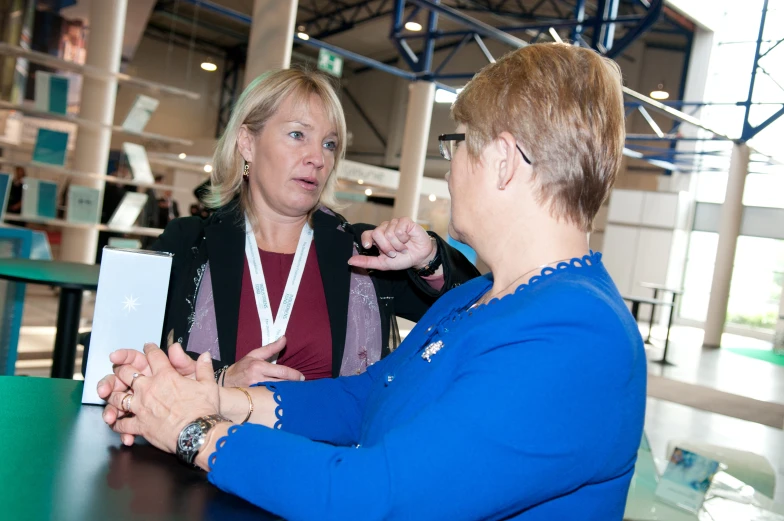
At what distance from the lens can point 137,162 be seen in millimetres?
6930

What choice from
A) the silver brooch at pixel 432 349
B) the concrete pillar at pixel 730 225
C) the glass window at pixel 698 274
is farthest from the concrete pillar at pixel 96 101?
the glass window at pixel 698 274

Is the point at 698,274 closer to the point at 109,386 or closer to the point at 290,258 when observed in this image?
the point at 290,258

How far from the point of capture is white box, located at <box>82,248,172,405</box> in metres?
1.38

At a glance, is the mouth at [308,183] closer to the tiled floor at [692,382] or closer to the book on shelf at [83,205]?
the tiled floor at [692,382]

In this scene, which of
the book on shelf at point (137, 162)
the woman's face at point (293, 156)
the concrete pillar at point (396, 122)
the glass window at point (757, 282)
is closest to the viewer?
the woman's face at point (293, 156)

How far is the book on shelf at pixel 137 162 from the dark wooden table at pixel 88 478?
587 cm

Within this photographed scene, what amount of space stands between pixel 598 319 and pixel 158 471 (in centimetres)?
77

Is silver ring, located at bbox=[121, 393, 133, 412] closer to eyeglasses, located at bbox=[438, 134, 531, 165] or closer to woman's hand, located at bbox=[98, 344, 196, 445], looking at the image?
woman's hand, located at bbox=[98, 344, 196, 445]

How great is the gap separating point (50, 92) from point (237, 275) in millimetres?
→ 4968

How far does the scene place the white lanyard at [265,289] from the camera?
82.8 inches

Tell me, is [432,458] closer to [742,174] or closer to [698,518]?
[698,518]

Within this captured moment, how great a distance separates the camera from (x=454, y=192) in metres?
1.24

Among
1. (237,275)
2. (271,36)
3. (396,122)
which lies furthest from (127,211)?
(396,122)

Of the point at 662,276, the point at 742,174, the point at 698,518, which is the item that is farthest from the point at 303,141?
the point at 662,276
